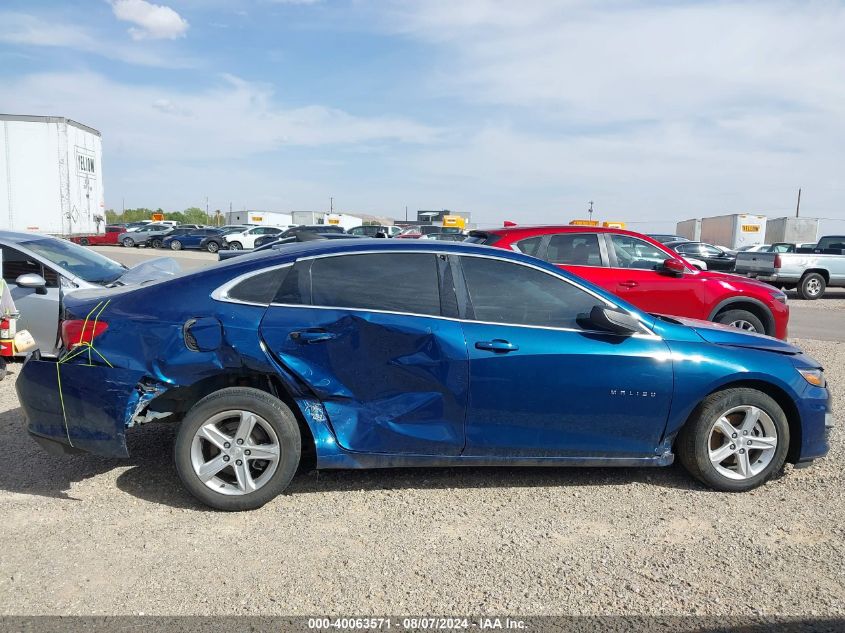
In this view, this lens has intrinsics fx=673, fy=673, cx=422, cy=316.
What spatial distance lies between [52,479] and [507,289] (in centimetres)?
313

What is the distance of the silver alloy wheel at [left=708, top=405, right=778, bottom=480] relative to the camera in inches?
165

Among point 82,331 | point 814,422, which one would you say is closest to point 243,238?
point 82,331

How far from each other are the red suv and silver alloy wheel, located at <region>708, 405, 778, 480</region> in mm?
3851

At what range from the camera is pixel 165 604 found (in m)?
2.96

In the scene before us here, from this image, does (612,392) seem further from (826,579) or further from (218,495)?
(218,495)

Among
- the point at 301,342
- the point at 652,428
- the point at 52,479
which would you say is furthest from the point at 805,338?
the point at 52,479

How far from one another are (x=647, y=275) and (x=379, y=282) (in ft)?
16.3

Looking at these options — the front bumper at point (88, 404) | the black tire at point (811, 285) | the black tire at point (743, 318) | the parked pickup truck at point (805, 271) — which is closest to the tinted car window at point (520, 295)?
the front bumper at point (88, 404)

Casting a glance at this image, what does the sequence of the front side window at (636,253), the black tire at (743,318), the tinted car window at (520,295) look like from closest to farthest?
1. the tinted car window at (520,295)
2. the front side window at (636,253)
3. the black tire at (743,318)

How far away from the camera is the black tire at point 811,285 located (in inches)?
736

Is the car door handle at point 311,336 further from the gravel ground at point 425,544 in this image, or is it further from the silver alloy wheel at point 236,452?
the gravel ground at point 425,544

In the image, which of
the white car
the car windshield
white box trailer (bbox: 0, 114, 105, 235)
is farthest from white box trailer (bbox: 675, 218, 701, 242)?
the car windshield

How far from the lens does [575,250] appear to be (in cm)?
805

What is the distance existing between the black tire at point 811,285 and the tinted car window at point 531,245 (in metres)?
14.1
